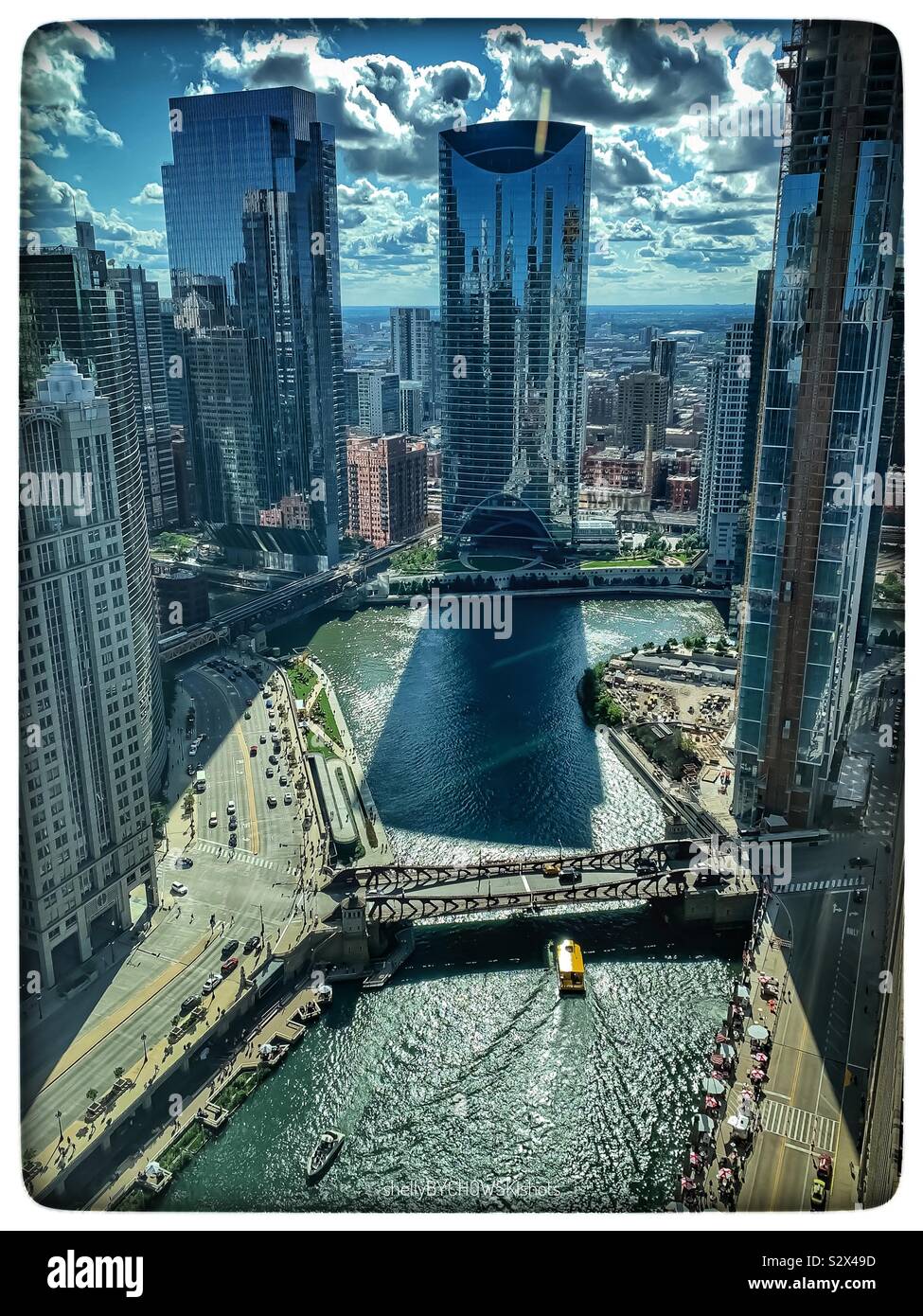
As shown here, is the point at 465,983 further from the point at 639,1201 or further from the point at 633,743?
the point at 633,743

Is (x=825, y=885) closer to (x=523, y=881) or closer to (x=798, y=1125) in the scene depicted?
(x=523, y=881)

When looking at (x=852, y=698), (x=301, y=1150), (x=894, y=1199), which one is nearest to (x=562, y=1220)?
(x=894, y=1199)

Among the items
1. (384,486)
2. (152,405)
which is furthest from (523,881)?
(152,405)

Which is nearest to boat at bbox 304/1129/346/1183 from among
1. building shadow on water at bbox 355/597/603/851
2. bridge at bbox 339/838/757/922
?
bridge at bbox 339/838/757/922

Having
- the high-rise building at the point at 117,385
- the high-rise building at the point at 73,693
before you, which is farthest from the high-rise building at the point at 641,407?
the high-rise building at the point at 73,693

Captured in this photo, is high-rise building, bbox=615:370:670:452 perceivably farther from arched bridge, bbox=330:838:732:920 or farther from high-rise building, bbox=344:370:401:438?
arched bridge, bbox=330:838:732:920

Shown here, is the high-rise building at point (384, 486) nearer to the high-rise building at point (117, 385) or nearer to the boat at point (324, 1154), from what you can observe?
the high-rise building at point (117, 385)
